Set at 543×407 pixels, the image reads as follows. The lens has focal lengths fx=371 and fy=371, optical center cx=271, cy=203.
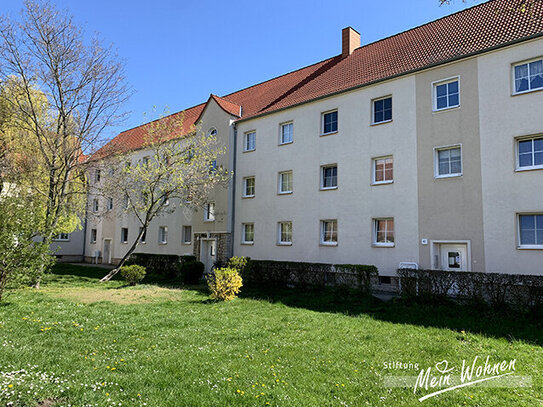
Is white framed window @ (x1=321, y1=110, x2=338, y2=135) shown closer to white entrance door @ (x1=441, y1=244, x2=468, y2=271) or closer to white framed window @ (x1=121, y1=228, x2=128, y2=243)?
white entrance door @ (x1=441, y1=244, x2=468, y2=271)

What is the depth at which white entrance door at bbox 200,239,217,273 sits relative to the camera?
74.8ft

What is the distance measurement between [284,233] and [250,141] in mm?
6251

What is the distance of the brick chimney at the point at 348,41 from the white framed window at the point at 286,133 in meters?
5.46

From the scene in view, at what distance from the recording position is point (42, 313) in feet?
31.7

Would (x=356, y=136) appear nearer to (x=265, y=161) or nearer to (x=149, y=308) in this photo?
(x=265, y=161)

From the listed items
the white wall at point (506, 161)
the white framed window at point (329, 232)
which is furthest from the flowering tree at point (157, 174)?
the white wall at point (506, 161)

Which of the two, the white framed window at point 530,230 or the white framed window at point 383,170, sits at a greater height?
the white framed window at point 383,170

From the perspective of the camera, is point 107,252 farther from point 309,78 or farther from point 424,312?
point 424,312

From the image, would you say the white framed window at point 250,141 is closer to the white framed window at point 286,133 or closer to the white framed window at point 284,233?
the white framed window at point 286,133

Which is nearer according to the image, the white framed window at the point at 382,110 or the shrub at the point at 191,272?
the white framed window at the point at 382,110

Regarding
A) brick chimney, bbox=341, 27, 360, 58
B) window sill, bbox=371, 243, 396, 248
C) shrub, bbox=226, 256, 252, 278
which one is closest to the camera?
window sill, bbox=371, 243, 396, 248

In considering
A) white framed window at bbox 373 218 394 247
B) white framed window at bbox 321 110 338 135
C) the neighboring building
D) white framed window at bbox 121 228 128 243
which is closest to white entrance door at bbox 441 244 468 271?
the neighboring building

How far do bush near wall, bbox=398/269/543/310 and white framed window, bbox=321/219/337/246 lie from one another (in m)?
4.99

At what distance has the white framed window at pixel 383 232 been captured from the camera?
1542cm
